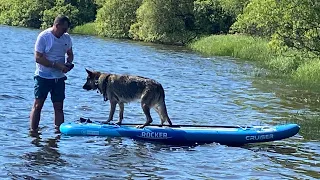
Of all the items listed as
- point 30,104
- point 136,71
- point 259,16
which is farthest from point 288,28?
point 30,104

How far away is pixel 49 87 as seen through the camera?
11180 mm

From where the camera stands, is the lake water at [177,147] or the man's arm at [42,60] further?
the man's arm at [42,60]

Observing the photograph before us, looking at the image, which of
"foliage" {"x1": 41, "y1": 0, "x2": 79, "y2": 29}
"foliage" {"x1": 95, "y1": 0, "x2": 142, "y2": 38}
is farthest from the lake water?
"foliage" {"x1": 41, "y1": 0, "x2": 79, "y2": 29}

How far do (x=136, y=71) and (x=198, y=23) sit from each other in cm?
3296

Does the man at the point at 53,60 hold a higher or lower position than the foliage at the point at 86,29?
higher

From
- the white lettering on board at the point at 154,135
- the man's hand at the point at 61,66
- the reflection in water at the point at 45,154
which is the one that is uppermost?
the man's hand at the point at 61,66

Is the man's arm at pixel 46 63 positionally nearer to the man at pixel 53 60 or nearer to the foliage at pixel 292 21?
the man at pixel 53 60

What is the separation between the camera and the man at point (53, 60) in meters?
10.9

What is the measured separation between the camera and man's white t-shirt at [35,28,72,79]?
35.8ft

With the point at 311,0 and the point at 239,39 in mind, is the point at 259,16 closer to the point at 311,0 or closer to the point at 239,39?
the point at 311,0

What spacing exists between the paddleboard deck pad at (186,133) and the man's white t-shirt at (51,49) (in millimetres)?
1058

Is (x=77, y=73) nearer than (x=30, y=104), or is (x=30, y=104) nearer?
(x=30, y=104)

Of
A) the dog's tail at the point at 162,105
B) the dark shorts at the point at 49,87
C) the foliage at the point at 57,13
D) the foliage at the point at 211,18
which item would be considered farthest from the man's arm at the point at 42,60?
the foliage at the point at 57,13

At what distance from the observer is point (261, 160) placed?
403 inches
